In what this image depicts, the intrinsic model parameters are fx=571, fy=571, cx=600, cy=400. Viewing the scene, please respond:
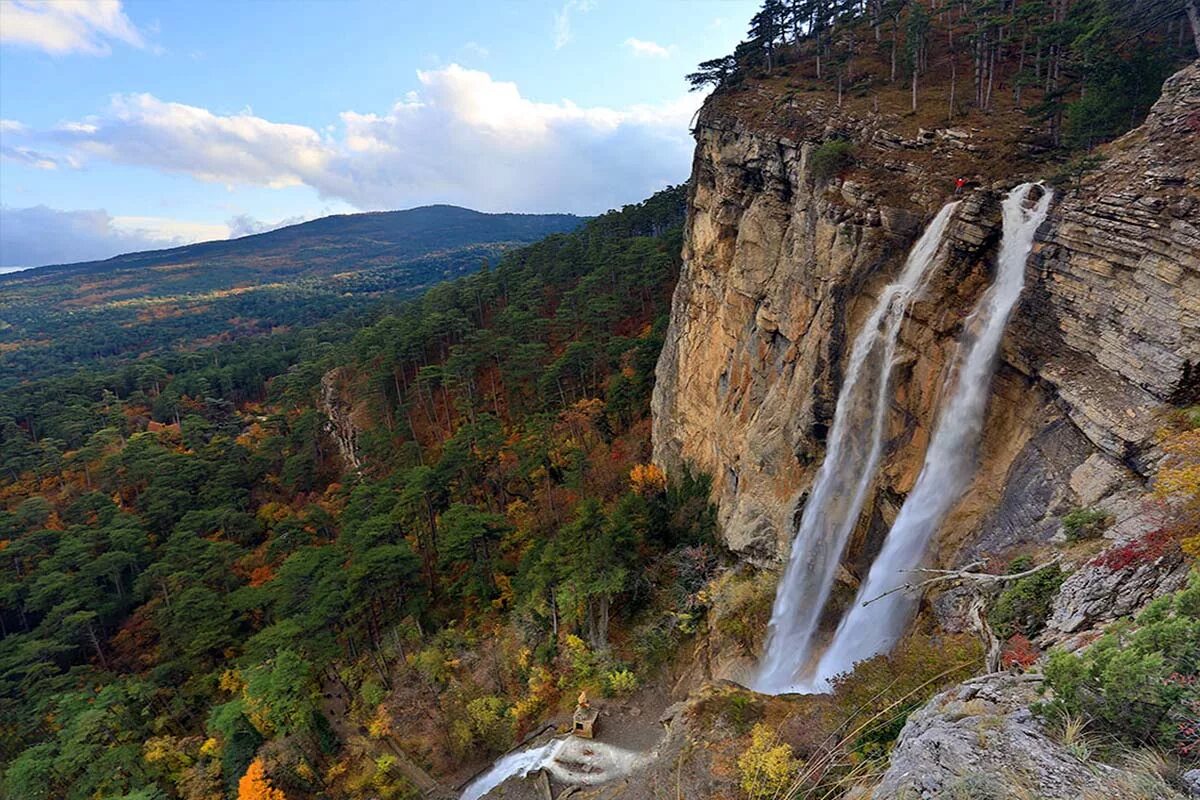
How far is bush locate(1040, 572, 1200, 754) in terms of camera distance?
5297mm

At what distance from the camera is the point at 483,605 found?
31.6 m

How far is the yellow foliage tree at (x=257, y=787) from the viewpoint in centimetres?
2266

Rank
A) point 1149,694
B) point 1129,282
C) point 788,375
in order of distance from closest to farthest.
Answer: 1. point 1149,694
2. point 1129,282
3. point 788,375

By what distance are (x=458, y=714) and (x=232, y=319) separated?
580 feet

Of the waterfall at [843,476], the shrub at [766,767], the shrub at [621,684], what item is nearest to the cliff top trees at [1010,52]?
the waterfall at [843,476]

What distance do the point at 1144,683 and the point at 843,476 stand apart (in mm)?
15682

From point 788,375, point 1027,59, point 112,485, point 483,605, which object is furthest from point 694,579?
point 112,485

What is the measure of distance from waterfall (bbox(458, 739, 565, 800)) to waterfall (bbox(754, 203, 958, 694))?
329 inches

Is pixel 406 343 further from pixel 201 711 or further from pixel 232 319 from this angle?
pixel 232 319

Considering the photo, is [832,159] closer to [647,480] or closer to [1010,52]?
[647,480]

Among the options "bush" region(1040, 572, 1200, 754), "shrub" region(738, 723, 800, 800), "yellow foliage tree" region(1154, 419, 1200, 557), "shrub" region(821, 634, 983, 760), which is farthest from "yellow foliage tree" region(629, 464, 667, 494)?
"bush" region(1040, 572, 1200, 754)

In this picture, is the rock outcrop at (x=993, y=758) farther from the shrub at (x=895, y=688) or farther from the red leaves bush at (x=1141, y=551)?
the red leaves bush at (x=1141, y=551)

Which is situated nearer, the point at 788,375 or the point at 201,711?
the point at 788,375

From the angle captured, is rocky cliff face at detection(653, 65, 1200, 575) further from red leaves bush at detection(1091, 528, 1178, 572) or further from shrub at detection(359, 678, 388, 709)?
shrub at detection(359, 678, 388, 709)
